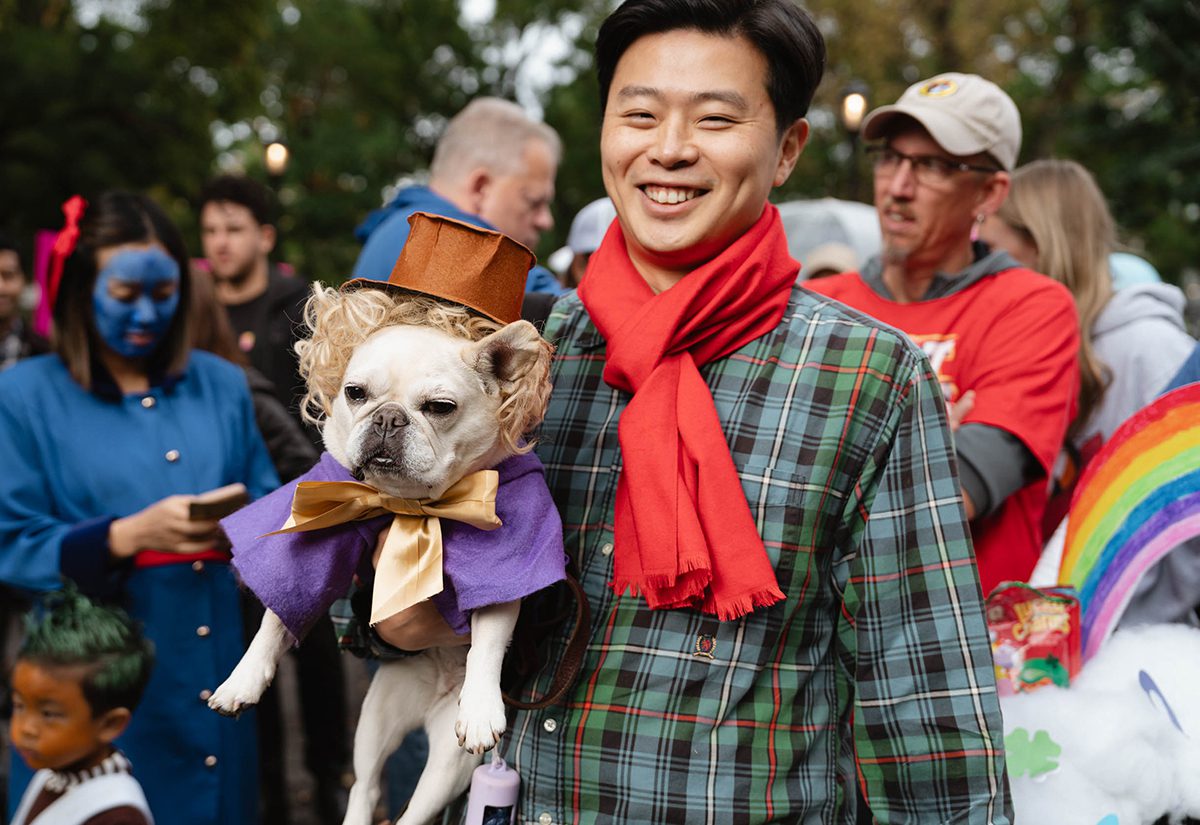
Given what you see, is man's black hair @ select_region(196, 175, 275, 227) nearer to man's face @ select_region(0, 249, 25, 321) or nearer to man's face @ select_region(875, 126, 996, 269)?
man's face @ select_region(0, 249, 25, 321)

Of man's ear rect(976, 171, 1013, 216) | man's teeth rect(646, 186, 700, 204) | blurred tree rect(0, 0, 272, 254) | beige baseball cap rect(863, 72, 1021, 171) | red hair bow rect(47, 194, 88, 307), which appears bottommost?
man's teeth rect(646, 186, 700, 204)

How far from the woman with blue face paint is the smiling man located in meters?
1.92

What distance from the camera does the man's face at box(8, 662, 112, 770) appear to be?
3.51m

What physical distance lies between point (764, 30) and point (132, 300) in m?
2.60

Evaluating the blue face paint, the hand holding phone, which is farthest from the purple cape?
the blue face paint

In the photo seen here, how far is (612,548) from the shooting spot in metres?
2.22

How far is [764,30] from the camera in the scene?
2113 millimetres

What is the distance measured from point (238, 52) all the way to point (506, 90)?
9229 mm

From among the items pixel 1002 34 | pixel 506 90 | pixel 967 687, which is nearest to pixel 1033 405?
pixel 967 687

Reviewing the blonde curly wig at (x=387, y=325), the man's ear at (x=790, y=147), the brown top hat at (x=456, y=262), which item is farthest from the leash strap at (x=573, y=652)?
the man's ear at (x=790, y=147)

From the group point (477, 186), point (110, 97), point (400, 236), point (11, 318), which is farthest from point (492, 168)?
point (110, 97)

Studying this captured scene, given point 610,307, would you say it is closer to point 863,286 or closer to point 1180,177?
point 863,286

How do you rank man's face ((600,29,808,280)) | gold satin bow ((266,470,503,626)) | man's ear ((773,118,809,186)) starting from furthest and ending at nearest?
man's ear ((773,118,809,186)) < man's face ((600,29,808,280)) < gold satin bow ((266,470,503,626))

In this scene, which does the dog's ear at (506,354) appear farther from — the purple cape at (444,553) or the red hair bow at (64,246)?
the red hair bow at (64,246)
